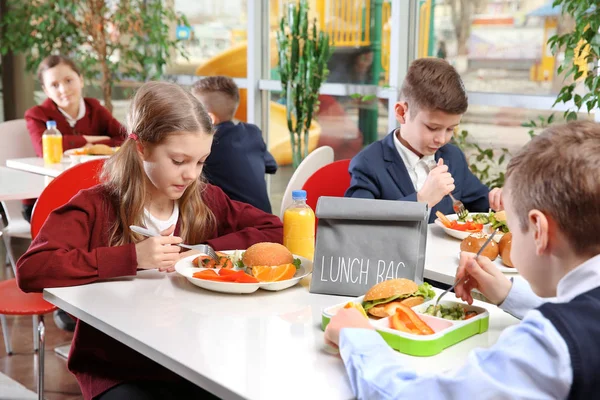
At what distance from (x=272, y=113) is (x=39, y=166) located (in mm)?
2040

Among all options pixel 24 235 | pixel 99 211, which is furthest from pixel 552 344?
pixel 24 235

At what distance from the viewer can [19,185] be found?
3229mm

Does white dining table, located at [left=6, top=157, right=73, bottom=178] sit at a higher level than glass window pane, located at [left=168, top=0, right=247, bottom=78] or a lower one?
lower

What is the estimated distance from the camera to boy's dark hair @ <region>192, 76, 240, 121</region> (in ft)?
11.5

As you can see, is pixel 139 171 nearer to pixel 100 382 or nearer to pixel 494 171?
pixel 100 382

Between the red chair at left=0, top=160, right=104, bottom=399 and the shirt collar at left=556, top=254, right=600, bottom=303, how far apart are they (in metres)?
1.73

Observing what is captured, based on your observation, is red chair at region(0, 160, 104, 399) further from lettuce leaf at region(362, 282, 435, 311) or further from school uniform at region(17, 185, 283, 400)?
lettuce leaf at region(362, 282, 435, 311)

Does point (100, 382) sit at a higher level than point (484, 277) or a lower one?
lower

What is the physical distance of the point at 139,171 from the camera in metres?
1.95

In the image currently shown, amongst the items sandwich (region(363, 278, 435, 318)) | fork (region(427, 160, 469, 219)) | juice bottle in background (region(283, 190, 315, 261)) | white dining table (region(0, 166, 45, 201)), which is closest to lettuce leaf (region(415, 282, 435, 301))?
sandwich (region(363, 278, 435, 318))

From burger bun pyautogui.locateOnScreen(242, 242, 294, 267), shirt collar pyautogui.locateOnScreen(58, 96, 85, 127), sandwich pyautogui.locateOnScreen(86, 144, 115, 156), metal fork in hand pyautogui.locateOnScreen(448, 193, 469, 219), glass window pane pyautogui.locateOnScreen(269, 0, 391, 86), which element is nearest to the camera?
burger bun pyautogui.locateOnScreen(242, 242, 294, 267)

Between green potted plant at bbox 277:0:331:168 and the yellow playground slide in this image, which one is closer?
green potted plant at bbox 277:0:331:168

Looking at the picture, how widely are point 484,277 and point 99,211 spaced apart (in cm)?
96

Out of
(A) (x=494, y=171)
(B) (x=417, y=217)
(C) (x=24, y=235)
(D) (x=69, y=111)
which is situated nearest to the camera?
(B) (x=417, y=217)
